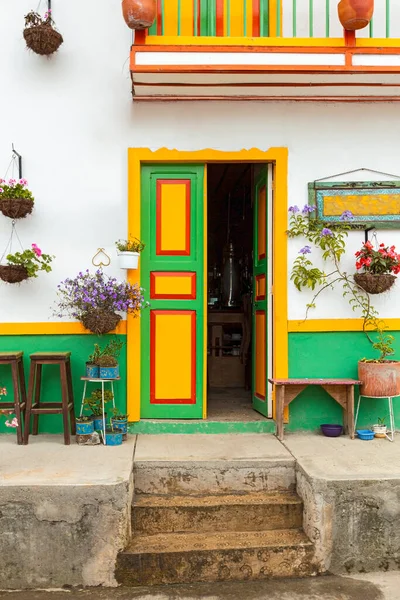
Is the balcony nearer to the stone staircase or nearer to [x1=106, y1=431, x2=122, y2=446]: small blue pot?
[x1=106, y1=431, x2=122, y2=446]: small blue pot

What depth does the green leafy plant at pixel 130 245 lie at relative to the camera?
5.47 m

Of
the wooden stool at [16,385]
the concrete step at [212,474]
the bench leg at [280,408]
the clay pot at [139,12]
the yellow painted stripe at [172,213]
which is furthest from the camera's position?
the yellow painted stripe at [172,213]

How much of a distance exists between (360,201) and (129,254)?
2228 millimetres

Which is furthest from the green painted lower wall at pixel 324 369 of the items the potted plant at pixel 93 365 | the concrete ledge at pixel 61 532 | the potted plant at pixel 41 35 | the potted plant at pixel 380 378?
the potted plant at pixel 41 35

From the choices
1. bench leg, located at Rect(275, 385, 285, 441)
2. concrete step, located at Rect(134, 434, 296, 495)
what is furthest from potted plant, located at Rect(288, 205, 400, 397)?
concrete step, located at Rect(134, 434, 296, 495)

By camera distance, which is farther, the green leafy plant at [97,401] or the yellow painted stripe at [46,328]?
the yellow painted stripe at [46,328]

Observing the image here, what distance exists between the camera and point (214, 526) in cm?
433

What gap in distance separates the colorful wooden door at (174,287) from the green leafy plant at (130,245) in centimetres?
18

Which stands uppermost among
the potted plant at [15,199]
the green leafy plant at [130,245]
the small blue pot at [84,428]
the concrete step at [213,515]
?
the potted plant at [15,199]

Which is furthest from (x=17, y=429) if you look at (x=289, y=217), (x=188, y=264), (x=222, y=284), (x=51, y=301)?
(x=222, y=284)

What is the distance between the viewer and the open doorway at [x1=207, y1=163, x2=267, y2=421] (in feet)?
27.4

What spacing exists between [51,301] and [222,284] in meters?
3.97

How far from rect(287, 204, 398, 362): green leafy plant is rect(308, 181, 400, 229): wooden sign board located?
0.10 m

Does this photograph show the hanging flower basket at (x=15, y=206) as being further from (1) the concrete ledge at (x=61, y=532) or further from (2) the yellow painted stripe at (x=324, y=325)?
(2) the yellow painted stripe at (x=324, y=325)
